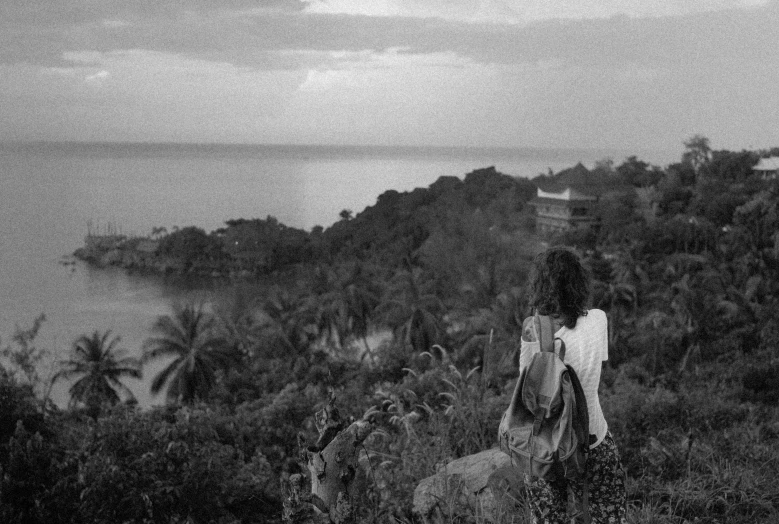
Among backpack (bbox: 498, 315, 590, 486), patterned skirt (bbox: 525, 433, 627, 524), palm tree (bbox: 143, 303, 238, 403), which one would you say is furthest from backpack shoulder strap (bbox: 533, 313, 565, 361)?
palm tree (bbox: 143, 303, 238, 403)

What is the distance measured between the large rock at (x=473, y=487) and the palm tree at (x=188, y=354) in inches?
691

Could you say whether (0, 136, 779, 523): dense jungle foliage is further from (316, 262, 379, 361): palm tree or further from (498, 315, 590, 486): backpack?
(498, 315, 590, 486): backpack

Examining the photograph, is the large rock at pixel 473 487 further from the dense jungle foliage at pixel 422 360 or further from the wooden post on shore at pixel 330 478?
the wooden post on shore at pixel 330 478

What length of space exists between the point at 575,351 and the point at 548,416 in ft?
0.77

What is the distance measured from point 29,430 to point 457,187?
1629 inches

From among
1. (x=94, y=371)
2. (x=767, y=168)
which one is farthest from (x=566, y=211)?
(x=94, y=371)

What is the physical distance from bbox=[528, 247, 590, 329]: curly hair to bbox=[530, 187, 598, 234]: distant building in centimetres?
3509

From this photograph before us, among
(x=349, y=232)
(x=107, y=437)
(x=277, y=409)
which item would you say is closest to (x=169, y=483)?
(x=107, y=437)

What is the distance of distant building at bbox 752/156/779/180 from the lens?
3967 centimetres

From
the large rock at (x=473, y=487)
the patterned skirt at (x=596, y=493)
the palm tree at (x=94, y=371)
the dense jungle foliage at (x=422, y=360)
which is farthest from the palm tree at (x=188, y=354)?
the patterned skirt at (x=596, y=493)

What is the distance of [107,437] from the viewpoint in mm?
6137

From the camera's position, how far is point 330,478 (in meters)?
2.03

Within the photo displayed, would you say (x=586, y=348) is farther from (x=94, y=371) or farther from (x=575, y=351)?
(x=94, y=371)

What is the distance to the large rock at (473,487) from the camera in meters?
3.19
